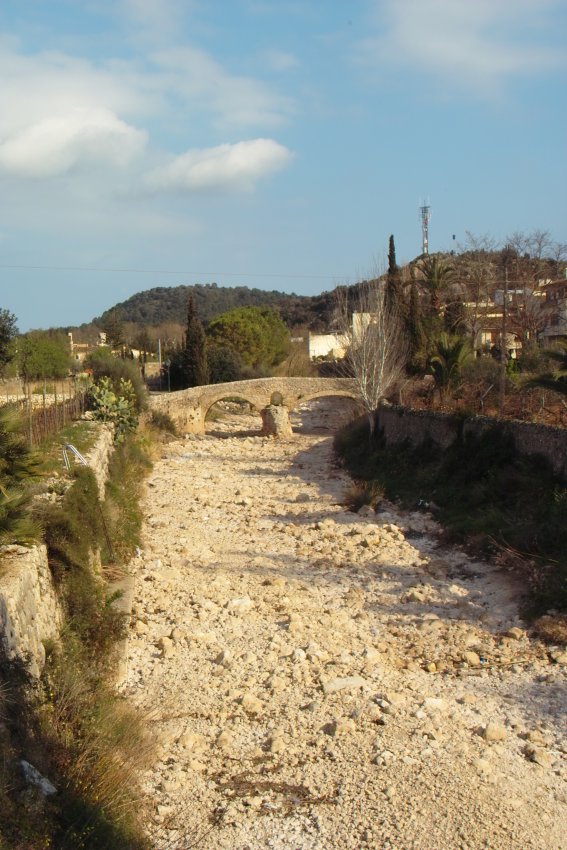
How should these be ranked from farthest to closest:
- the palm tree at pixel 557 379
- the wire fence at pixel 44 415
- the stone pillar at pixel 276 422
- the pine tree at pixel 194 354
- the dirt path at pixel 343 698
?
the pine tree at pixel 194 354, the stone pillar at pixel 276 422, the palm tree at pixel 557 379, the wire fence at pixel 44 415, the dirt path at pixel 343 698

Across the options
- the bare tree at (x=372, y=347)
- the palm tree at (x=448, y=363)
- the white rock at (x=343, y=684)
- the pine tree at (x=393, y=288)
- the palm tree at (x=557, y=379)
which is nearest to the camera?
the white rock at (x=343, y=684)

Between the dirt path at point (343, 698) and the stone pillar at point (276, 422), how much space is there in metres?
19.5

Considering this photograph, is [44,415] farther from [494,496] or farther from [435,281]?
[435,281]

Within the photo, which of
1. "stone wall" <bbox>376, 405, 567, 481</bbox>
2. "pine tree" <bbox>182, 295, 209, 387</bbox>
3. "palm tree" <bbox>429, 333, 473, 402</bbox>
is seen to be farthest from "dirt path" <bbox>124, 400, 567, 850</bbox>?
"pine tree" <bbox>182, 295, 209, 387</bbox>

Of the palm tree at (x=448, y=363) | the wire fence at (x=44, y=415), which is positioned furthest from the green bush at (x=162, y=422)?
the palm tree at (x=448, y=363)

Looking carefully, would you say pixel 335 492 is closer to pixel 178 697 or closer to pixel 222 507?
pixel 222 507

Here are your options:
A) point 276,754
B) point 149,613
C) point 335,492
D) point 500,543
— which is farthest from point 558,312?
point 276,754

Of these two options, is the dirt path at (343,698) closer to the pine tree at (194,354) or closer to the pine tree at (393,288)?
the pine tree at (393,288)

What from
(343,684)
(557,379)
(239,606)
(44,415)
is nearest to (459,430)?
(557,379)

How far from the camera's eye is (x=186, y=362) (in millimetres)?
40688

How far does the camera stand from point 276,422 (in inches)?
1361

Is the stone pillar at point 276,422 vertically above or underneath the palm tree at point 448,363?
underneath

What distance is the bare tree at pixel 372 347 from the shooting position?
26.4 m

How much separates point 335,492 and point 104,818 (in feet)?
50.2
